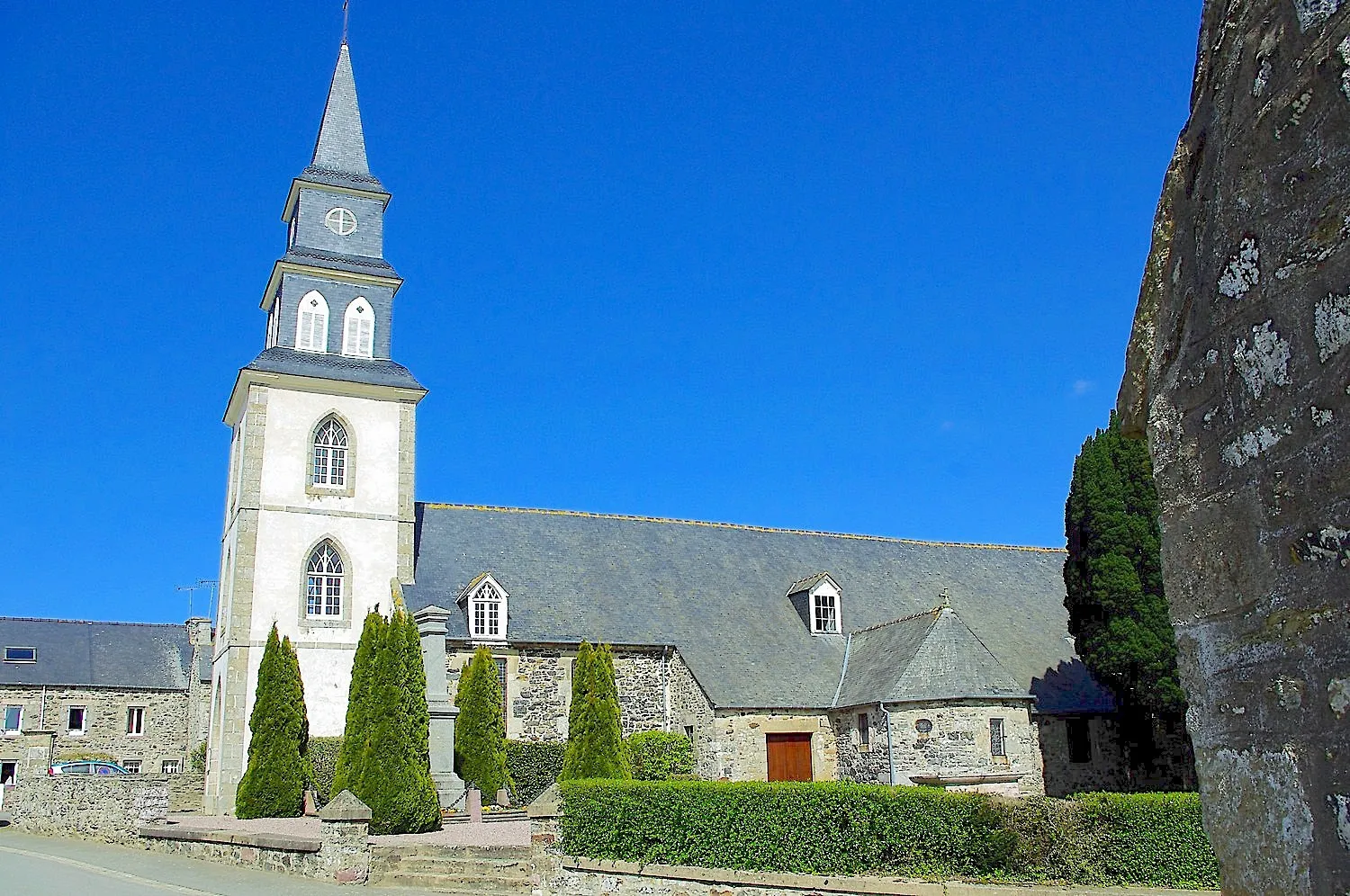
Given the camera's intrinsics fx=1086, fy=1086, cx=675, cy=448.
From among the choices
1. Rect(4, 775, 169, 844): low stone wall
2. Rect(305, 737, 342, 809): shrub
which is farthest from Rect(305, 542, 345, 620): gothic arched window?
Rect(4, 775, 169, 844): low stone wall

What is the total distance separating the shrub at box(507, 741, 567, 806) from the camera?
25062 millimetres

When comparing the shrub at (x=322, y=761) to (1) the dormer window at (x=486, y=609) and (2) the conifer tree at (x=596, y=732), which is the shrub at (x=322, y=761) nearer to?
(1) the dormer window at (x=486, y=609)

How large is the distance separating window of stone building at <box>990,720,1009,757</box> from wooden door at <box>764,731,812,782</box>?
186 inches

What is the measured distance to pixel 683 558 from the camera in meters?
31.8

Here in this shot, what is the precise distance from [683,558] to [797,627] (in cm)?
402

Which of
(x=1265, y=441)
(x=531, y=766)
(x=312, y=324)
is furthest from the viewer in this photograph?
(x=312, y=324)

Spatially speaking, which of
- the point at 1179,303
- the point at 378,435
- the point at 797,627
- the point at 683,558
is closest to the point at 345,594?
the point at 378,435

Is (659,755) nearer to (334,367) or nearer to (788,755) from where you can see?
(788,755)

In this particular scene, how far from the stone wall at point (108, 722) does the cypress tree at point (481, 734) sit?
18.7m

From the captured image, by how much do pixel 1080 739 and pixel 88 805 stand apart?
22.3 meters

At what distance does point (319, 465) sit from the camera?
2761 centimetres

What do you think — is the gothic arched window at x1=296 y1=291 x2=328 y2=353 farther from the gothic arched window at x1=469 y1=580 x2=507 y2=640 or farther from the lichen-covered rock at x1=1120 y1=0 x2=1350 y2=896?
the lichen-covered rock at x1=1120 y1=0 x2=1350 y2=896

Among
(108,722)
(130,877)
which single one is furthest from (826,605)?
(108,722)

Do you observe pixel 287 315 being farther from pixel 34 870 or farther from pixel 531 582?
pixel 34 870
